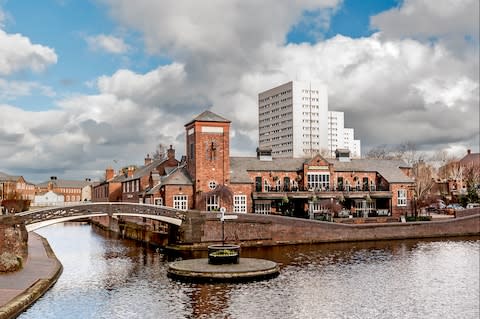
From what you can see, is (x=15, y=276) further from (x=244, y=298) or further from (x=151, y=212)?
(x=151, y=212)

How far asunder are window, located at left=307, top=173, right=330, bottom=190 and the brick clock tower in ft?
35.1

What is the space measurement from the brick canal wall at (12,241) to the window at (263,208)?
2601 centimetres

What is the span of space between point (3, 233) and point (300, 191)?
32.5m

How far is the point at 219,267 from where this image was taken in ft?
93.6

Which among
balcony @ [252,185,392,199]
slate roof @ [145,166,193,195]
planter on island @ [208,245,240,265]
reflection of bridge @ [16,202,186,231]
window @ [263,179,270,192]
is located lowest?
planter on island @ [208,245,240,265]

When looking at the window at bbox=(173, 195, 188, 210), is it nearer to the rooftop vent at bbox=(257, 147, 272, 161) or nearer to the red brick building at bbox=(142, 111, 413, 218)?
the red brick building at bbox=(142, 111, 413, 218)

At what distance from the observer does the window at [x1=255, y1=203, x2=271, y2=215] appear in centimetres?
5322

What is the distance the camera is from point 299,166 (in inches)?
2265

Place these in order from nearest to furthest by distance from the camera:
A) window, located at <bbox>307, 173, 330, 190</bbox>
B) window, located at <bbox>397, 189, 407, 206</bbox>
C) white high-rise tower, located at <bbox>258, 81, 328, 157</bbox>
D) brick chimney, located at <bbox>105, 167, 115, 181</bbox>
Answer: window, located at <bbox>307, 173, 330, 190</bbox>, window, located at <bbox>397, 189, 407, 206</bbox>, brick chimney, located at <bbox>105, 167, 115, 181</bbox>, white high-rise tower, located at <bbox>258, 81, 328, 157</bbox>

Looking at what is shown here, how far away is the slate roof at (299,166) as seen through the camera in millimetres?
53578

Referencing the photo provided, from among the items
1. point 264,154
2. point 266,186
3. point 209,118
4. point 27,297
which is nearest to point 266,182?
point 266,186

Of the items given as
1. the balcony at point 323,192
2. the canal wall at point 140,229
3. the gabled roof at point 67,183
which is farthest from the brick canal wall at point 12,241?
the gabled roof at point 67,183

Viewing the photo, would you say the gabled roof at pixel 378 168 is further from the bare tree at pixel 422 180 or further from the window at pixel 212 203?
the window at pixel 212 203

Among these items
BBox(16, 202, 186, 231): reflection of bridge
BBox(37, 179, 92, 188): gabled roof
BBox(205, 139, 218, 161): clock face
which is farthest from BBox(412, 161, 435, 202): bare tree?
BBox(37, 179, 92, 188): gabled roof
